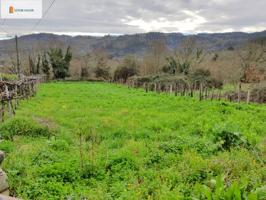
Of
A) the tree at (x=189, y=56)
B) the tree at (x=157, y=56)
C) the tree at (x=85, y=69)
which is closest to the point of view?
the tree at (x=189, y=56)

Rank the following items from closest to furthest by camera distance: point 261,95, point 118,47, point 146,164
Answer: point 146,164 → point 261,95 → point 118,47

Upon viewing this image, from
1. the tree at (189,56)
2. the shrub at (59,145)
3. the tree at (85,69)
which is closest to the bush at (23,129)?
the shrub at (59,145)

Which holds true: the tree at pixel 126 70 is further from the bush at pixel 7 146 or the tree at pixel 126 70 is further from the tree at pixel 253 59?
the bush at pixel 7 146

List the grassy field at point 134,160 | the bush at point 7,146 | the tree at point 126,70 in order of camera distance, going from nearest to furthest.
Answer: the grassy field at point 134,160, the bush at point 7,146, the tree at point 126,70

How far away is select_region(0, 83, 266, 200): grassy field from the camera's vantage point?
20.2 feet

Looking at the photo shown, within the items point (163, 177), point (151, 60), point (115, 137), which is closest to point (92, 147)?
point (115, 137)

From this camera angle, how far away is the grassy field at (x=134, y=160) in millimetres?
6160

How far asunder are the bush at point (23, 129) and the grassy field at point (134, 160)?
32 mm

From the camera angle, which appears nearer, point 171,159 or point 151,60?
point 171,159

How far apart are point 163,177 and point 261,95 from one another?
66.2 ft

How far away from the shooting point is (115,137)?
1077 centimetres

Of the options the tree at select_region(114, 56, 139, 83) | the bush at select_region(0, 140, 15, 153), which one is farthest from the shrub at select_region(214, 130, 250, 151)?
the tree at select_region(114, 56, 139, 83)

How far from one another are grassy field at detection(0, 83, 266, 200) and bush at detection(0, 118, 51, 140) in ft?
0.10

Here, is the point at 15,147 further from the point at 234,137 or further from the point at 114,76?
the point at 114,76
